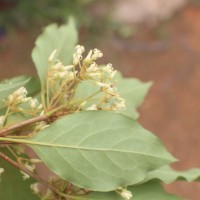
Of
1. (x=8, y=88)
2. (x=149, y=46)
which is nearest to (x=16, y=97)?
(x=8, y=88)

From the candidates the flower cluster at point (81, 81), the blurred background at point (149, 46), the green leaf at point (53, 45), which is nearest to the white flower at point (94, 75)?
the flower cluster at point (81, 81)

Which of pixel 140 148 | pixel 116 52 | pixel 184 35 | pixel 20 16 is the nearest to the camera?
pixel 140 148

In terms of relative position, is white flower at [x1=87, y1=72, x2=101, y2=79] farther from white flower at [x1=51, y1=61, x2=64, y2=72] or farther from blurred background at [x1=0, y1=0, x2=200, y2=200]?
blurred background at [x1=0, y1=0, x2=200, y2=200]

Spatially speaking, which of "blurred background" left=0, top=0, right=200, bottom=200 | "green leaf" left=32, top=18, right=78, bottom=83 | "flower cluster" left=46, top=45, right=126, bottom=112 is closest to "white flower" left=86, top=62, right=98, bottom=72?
"flower cluster" left=46, top=45, right=126, bottom=112

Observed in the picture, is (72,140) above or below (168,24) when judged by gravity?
below

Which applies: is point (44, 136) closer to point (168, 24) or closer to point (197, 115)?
point (197, 115)

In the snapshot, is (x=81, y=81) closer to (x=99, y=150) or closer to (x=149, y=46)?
(x=99, y=150)

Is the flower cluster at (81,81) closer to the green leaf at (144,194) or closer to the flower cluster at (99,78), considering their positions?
the flower cluster at (99,78)

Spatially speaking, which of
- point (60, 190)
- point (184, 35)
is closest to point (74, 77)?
point (60, 190)
